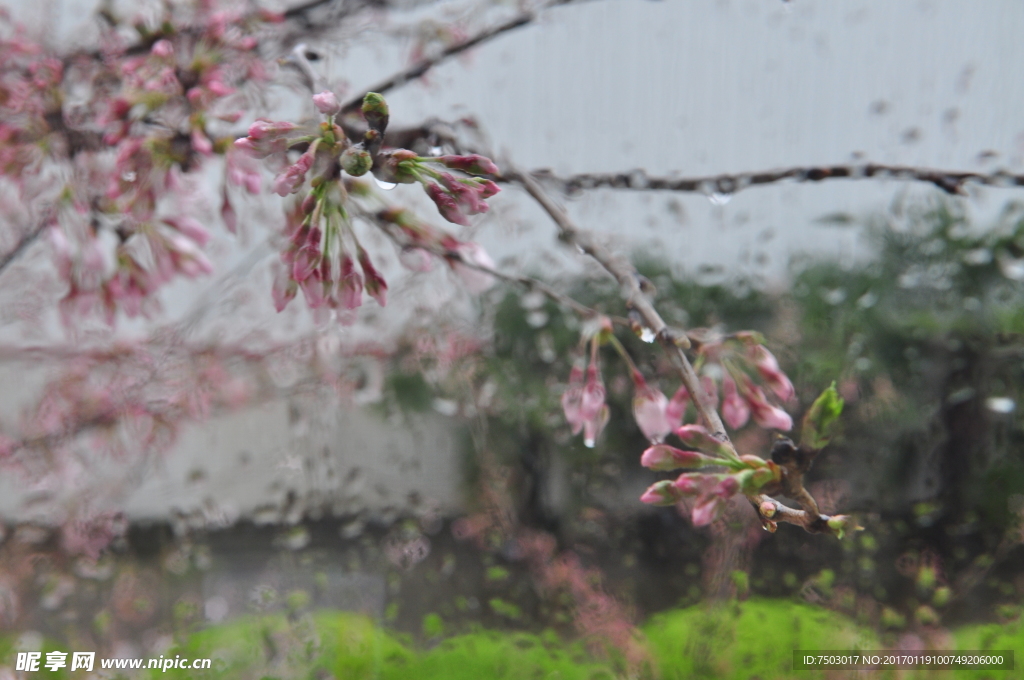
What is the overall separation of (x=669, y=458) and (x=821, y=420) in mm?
40

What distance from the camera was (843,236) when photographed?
0.65 m

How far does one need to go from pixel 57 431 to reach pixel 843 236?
0.88m

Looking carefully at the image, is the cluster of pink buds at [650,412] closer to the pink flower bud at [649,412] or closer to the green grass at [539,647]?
the pink flower bud at [649,412]

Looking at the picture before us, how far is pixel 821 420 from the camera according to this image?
0.13 meters

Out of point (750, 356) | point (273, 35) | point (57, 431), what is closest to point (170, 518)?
point (57, 431)

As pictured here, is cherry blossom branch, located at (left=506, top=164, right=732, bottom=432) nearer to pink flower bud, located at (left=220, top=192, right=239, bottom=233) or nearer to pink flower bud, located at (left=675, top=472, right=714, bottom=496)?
pink flower bud, located at (left=675, top=472, right=714, bottom=496)

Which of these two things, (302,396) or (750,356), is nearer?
(750,356)

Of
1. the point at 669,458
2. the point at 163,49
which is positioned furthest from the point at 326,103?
the point at 163,49

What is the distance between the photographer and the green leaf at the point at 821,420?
0.13m

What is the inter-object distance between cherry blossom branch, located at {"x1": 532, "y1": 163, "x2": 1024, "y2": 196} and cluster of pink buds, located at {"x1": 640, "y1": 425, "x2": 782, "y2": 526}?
0.12 metres

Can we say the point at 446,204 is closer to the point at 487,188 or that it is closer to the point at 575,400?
the point at 487,188

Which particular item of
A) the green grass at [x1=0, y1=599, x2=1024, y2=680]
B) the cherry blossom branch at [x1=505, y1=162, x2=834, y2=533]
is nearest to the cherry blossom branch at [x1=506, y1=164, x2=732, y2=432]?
the cherry blossom branch at [x1=505, y1=162, x2=834, y2=533]

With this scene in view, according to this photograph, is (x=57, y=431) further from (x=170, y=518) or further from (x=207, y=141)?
(x=207, y=141)

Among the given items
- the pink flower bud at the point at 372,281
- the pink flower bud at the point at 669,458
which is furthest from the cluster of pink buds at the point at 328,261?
the pink flower bud at the point at 669,458
